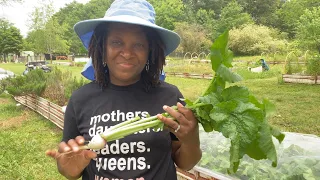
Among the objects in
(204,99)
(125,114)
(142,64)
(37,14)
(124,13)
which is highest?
(37,14)

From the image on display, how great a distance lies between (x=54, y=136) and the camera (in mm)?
6742

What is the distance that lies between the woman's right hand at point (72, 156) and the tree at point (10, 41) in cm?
5204

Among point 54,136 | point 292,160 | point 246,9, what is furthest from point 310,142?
point 246,9

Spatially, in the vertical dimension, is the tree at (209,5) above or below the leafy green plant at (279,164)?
above

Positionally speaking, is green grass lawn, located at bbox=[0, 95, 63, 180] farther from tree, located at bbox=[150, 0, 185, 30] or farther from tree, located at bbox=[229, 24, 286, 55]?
tree, located at bbox=[150, 0, 185, 30]

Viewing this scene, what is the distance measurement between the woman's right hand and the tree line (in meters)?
13.9

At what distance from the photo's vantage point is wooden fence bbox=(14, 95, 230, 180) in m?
3.02

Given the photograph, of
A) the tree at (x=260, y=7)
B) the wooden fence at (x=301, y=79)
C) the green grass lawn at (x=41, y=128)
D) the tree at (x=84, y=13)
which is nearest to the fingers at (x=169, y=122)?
the green grass lawn at (x=41, y=128)

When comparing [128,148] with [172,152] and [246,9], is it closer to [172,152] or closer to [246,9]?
[172,152]

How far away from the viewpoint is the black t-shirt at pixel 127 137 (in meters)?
1.52

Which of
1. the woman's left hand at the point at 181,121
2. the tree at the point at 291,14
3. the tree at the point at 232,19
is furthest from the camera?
the tree at the point at 291,14

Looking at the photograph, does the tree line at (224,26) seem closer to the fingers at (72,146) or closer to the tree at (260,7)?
the tree at (260,7)

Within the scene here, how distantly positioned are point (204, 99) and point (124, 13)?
2.08 ft

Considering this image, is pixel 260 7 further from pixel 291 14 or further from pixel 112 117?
pixel 112 117
